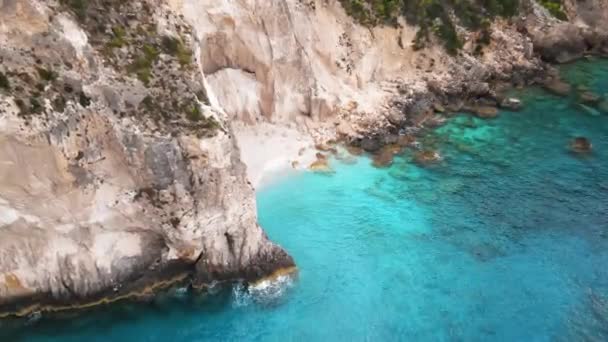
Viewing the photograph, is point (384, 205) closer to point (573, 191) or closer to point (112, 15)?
point (573, 191)

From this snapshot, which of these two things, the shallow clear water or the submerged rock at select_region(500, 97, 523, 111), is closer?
the shallow clear water

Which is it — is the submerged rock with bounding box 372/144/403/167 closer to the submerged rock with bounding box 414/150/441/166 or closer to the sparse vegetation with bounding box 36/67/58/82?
the submerged rock with bounding box 414/150/441/166

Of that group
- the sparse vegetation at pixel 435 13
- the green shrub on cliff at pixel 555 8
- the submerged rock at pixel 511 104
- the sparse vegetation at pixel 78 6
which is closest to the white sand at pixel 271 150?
the sparse vegetation at pixel 435 13

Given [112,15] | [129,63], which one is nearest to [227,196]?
[129,63]

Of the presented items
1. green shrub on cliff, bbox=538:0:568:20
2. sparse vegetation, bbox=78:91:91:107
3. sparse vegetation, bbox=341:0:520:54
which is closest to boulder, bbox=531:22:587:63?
green shrub on cliff, bbox=538:0:568:20

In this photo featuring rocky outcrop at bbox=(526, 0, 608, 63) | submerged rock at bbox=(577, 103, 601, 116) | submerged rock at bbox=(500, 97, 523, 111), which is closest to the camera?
submerged rock at bbox=(577, 103, 601, 116)

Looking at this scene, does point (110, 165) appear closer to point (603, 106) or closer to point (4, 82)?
point (4, 82)

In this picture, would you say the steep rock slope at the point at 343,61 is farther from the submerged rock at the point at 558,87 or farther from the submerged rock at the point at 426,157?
the submerged rock at the point at 426,157
